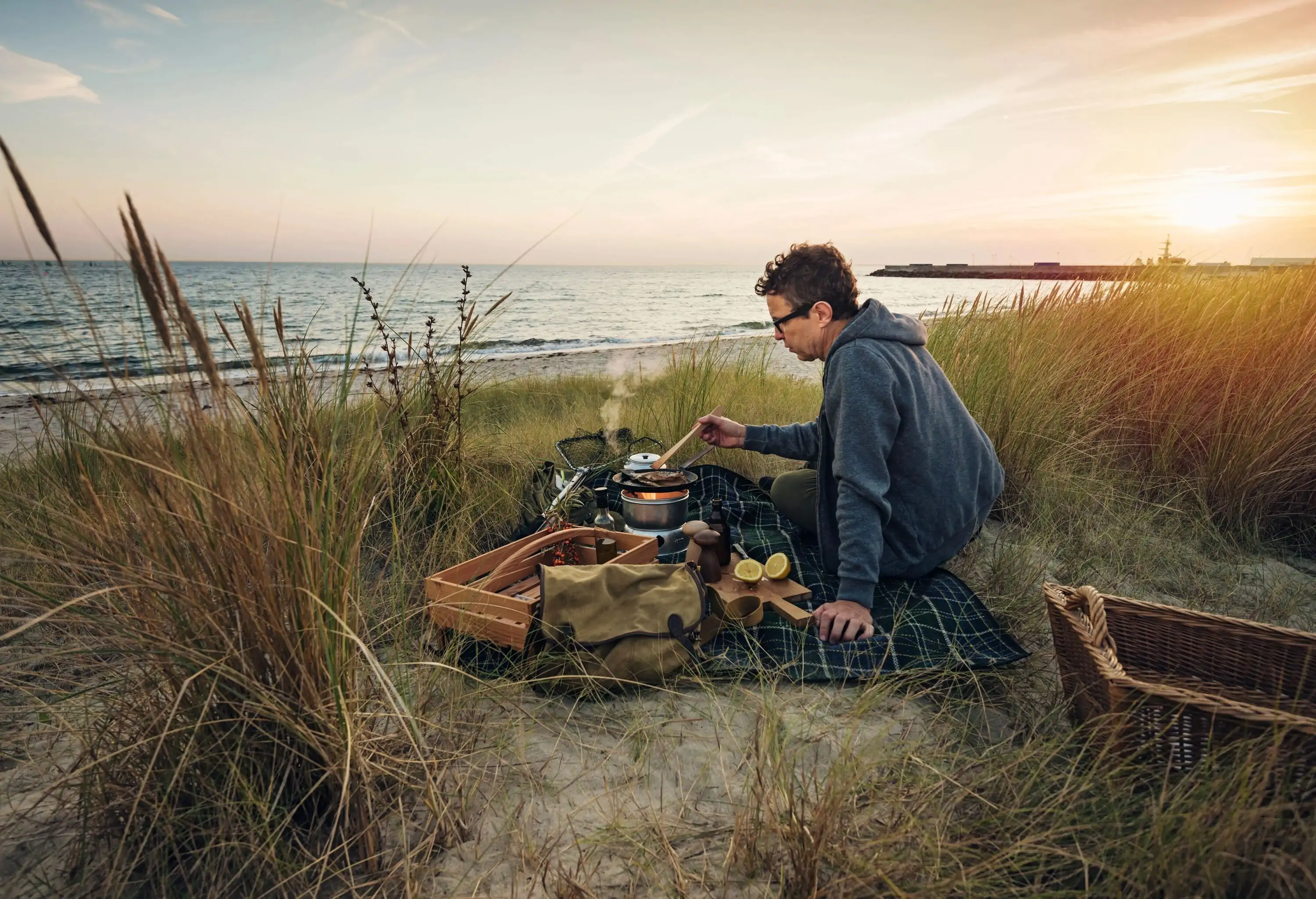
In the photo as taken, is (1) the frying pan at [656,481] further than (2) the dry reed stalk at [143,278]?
Yes

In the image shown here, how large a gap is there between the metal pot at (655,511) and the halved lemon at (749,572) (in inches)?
18.5

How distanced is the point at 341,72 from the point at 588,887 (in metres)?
9.86

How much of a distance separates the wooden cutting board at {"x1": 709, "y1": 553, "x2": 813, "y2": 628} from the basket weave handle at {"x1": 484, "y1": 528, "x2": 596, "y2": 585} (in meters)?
0.66

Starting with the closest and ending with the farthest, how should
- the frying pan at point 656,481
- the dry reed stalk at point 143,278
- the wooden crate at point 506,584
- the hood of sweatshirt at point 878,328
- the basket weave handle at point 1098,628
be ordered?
the dry reed stalk at point 143,278, the basket weave handle at point 1098,628, the wooden crate at point 506,584, the hood of sweatshirt at point 878,328, the frying pan at point 656,481

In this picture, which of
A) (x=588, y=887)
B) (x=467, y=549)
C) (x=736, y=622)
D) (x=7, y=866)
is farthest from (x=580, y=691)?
(x=7, y=866)

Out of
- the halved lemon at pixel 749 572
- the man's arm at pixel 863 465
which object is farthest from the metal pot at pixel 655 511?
the man's arm at pixel 863 465

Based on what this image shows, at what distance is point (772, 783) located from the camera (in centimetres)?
158

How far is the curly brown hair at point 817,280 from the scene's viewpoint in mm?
2871

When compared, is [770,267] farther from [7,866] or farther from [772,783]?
[7,866]

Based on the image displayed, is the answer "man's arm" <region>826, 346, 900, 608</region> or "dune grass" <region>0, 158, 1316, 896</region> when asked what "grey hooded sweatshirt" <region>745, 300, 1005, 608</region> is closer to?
"man's arm" <region>826, 346, 900, 608</region>

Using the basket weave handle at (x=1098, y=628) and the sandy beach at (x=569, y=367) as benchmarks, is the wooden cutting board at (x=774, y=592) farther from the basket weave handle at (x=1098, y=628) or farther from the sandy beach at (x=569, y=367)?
the sandy beach at (x=569, y=367)

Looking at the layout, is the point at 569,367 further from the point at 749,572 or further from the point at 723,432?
the point at 749,572

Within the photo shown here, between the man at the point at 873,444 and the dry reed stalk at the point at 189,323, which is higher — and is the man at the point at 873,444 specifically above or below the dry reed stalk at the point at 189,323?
below

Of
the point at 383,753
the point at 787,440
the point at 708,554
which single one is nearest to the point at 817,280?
the point at 787,440
